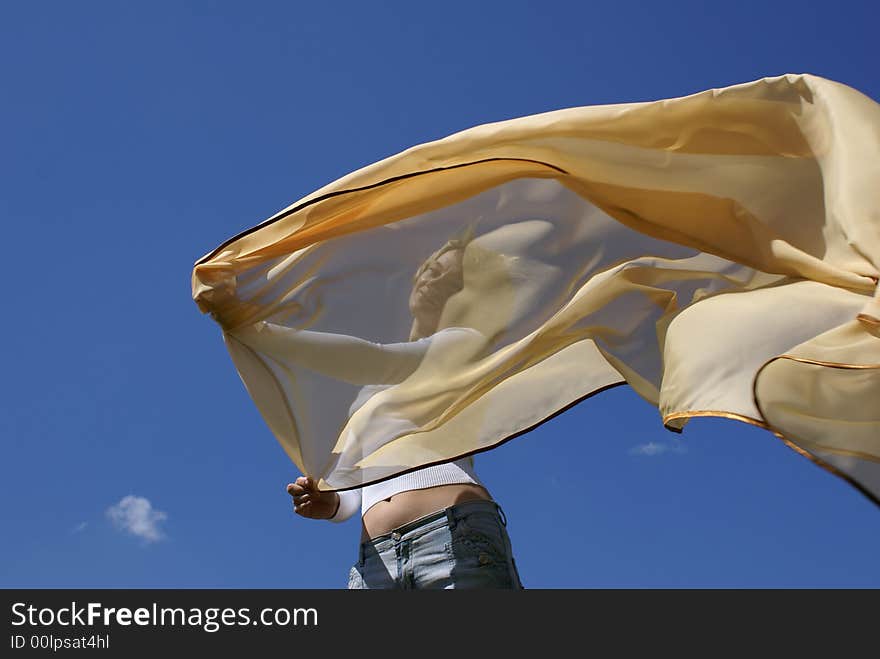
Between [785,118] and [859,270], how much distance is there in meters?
0.66

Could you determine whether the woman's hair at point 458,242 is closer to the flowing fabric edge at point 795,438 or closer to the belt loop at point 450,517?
the belt loop at point 450,517

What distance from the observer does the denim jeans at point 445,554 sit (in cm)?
342

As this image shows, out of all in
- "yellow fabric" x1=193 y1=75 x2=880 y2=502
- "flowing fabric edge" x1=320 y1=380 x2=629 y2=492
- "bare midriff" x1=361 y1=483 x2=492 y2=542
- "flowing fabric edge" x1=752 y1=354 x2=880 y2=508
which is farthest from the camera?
"bare midriff" x1=361 y1=483 x2=492 y2=542

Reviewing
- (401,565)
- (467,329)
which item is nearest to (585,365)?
(467,329)

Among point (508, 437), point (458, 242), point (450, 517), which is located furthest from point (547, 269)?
point (450, 517)

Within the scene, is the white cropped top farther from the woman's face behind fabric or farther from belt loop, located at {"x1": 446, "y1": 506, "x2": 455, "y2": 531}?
the woman's face behind fabric

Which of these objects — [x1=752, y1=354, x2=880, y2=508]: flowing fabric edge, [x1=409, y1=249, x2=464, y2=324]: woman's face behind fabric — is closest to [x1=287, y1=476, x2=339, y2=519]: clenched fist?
[x1=409, y1=249, x2=464, y2=324]: woman's face behind fabric

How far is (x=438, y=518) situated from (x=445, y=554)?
145mm

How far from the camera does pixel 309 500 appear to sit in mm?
3709

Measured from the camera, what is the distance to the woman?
344 cm

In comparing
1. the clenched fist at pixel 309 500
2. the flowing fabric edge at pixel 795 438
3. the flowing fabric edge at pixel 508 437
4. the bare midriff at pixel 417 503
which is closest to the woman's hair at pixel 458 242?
the flowing fabric edge at pixel 508 437

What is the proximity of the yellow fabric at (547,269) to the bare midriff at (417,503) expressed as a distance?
0.26 metres

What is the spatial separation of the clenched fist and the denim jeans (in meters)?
0.26

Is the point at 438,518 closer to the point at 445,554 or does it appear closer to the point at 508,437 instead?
the point at 445,554
